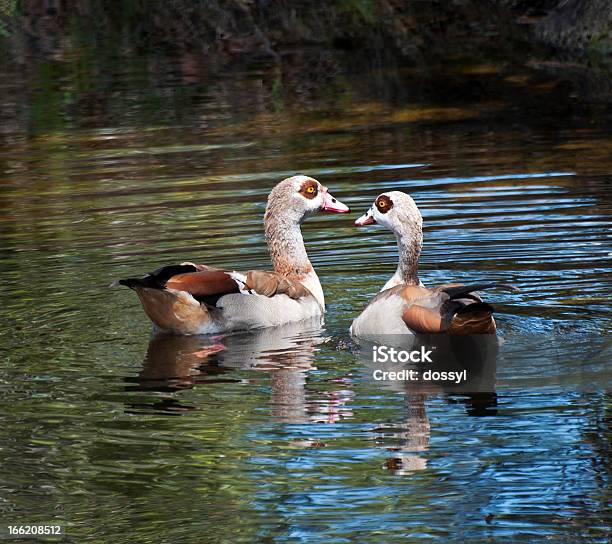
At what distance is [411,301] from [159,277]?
1728 millimetres

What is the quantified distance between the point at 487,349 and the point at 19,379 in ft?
9.57

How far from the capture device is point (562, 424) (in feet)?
24.4

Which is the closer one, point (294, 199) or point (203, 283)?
point (203, 283)

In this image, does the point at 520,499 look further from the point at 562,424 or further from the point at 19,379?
the point at 19,379

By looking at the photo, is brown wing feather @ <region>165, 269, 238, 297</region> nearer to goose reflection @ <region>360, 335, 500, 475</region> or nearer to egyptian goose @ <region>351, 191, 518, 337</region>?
egyptian goose @ <region>351, 191, 518, 337</region>

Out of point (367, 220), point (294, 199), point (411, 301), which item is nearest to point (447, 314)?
point (411, 301)

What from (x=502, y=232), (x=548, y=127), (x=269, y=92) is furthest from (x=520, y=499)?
(x=269, y=92)

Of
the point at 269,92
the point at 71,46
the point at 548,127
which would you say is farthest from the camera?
the point at 71,46

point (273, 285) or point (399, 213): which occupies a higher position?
point (399, 213)

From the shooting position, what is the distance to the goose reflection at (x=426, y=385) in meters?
7.18

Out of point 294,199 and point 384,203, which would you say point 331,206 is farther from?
point 384,203

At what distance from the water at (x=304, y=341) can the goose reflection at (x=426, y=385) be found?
0.11ft

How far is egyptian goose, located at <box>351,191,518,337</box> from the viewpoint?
8.69 m

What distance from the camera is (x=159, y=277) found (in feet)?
31.6
